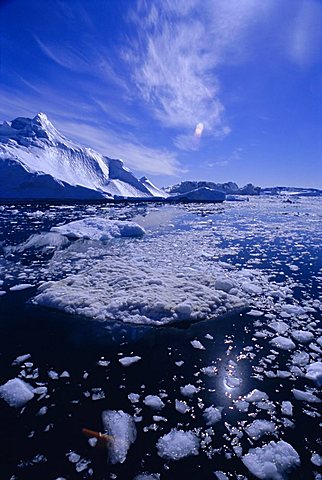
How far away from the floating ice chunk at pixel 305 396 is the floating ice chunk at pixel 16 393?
9.26 feet

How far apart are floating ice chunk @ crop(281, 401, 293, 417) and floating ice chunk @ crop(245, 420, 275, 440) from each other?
23 centimetres

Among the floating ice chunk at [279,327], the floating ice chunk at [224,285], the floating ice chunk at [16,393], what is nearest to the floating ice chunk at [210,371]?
the floating ice chunk at [279,327]

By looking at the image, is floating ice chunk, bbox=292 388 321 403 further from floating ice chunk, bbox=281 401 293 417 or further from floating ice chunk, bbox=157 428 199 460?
floating ice chunk, bbox=157 428 199 460

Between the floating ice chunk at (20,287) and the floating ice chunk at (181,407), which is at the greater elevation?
the floating ice chunk at (181,407)

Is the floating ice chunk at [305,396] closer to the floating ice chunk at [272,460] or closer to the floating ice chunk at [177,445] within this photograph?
the floating ice chunk at [272,460]

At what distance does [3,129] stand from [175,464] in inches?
3428

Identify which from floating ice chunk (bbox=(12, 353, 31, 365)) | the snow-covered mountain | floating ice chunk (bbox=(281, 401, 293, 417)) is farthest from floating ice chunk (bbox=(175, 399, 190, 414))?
the snow-covered mountain

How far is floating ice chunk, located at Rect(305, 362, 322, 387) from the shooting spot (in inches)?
115

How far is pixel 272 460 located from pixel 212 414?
23.1 inches

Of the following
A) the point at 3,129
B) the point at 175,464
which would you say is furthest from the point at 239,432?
the point at 3,129

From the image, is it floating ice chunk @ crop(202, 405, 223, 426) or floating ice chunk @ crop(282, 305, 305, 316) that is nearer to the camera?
floating ice chunk @ crop(202, 405, 223, 426)

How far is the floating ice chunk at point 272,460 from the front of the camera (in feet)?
6.42

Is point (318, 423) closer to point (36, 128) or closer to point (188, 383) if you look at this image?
point (188, 383)

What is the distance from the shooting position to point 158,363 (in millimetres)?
3203
